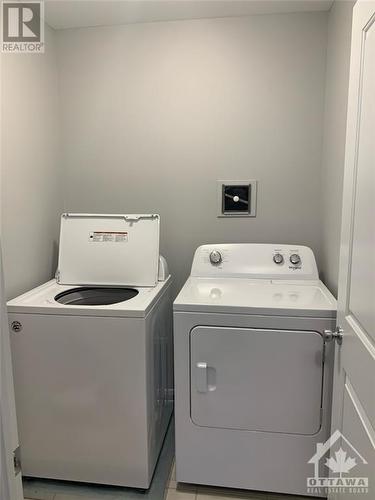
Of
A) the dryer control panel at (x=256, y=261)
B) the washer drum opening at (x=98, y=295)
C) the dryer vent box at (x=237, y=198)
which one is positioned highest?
the dryer vent box at (x=237, y=198)

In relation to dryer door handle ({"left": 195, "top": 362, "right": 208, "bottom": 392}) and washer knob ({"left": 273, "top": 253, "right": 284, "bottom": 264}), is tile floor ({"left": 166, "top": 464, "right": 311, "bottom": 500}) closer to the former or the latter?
dryer door handle ({"left": 195, "top": 362, "right": 208, "bottom": 392})

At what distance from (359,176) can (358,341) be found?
517 millimetres

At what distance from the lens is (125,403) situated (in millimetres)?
1655

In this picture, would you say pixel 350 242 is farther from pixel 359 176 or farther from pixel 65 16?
pixel 65 16

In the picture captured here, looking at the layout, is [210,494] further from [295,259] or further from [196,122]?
[196,122]

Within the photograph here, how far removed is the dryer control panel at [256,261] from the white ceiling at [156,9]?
1303 millimetres

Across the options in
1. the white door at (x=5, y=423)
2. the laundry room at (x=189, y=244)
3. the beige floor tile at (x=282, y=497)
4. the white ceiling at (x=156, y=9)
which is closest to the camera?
the white door at (x=5, y=423)

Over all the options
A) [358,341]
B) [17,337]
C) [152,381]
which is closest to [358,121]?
[358,341]

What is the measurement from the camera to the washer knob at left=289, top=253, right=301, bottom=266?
2033 millimetres

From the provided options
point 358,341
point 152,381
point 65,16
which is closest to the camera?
point 358,341

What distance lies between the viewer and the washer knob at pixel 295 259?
2.03m

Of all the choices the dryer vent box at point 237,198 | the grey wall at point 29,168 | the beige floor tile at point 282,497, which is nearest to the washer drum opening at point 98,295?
the grey wall at point 29,168

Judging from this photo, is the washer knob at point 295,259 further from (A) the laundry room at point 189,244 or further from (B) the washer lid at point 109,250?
(B) the washer lid at point 109,250
